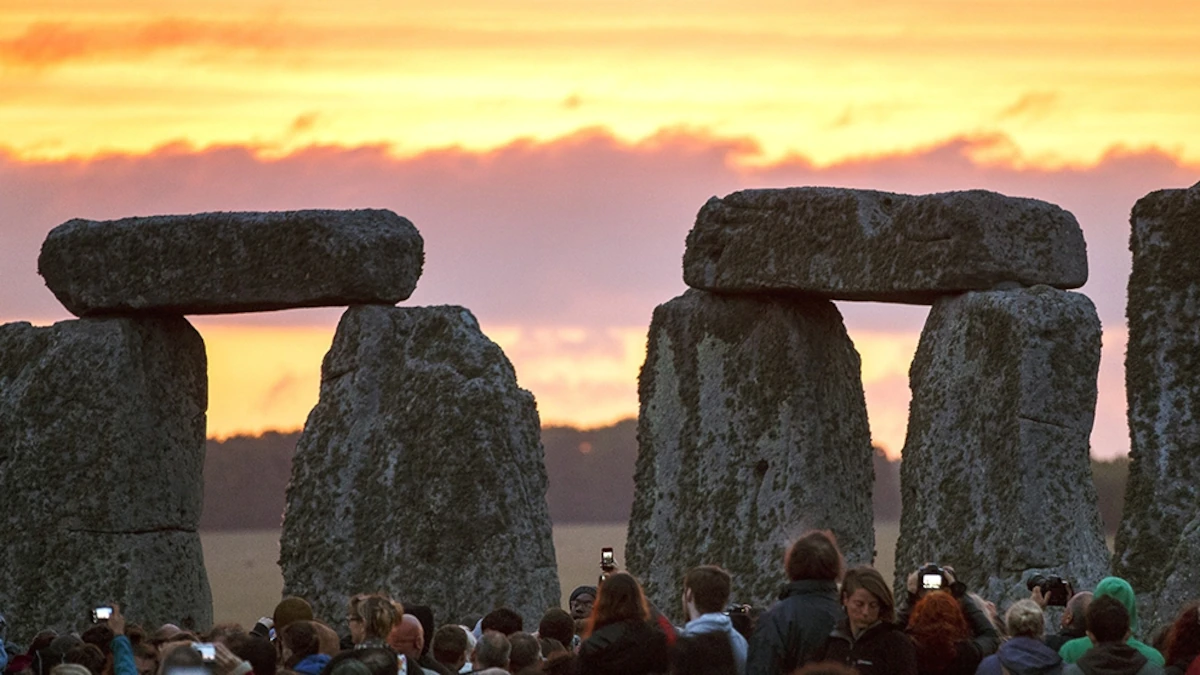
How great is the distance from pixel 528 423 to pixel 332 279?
5.71ft

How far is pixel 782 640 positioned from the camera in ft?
34.5

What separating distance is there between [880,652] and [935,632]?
0.73m

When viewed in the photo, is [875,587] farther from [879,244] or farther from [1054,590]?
[879,244]

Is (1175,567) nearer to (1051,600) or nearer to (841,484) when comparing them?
(1051,600)

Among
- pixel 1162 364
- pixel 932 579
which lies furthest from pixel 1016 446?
pixel 932 579

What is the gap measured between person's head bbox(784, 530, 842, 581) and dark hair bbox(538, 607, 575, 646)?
7.08 feet

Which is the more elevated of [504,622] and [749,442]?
[749,442]

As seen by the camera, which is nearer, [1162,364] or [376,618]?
[376,618]

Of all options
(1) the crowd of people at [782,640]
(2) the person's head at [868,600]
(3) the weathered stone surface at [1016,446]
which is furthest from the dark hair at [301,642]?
(3) the weathered stone surface at [1016,446]

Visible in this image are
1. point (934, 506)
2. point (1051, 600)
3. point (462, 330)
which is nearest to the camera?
point (1051, 600)

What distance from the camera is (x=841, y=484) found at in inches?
766

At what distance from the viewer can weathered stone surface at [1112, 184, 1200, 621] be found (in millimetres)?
14836

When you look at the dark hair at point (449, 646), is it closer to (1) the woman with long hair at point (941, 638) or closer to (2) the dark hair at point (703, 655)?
(2) the dark hair at point (703, 655)

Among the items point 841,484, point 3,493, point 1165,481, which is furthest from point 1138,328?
point 3,493
